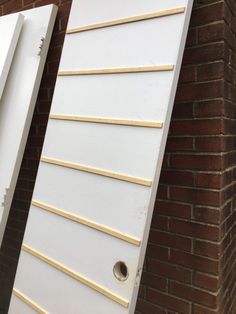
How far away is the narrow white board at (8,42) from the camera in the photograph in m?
1.84

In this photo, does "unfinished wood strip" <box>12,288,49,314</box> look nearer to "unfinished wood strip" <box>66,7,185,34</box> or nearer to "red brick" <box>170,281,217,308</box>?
"red brick" <box>170,281,217,308</box>

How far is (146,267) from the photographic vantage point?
5.50 feet

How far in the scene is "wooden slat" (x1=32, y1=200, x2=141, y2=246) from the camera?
119 centimetres

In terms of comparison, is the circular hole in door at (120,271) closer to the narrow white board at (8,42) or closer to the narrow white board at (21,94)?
the narrow white board at (21,94)

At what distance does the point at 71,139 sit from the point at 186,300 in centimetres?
96

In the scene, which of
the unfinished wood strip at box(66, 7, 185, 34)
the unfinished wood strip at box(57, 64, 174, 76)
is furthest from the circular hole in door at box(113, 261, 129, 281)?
the unfinished wood strip at box(66, 7, 185, 34)

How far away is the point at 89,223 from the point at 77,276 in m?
0.23

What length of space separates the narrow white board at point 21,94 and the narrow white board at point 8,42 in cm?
5

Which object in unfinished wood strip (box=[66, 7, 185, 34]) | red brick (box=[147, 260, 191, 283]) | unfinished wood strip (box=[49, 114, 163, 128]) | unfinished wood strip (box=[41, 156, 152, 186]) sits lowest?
red brick (box=[147, 260, 191, 283])

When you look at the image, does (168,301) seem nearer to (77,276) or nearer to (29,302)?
(77,276)

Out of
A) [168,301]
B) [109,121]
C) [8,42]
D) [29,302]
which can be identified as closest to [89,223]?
[109,121]

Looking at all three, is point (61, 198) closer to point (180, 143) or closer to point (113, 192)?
point (113, 192)

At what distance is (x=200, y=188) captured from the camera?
144 centimetres

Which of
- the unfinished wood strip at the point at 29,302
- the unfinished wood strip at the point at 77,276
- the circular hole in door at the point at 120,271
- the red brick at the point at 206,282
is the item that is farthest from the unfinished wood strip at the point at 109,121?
the unfinished wood strip at the point at 29,302
